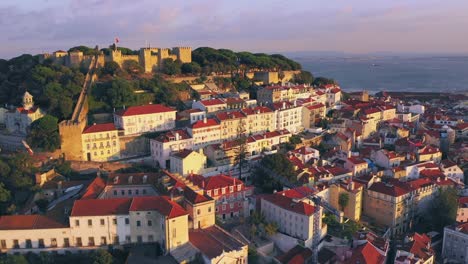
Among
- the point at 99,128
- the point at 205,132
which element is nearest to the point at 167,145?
the point at 205,132

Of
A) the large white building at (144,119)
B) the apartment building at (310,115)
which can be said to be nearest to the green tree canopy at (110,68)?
the large white building at (144,119)

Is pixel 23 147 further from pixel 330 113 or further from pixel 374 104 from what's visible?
pixel 374 104

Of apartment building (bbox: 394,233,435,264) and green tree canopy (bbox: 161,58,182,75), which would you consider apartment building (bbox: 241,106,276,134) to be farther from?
apartment building (bbox: 394,233,435,264)

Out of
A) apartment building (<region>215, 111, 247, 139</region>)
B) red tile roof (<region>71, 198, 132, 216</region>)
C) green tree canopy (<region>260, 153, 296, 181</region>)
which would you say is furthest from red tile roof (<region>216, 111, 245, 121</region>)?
red tile roof (<region>71, 198, 132, 216</region>)

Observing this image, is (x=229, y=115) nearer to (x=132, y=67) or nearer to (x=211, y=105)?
(x=211, y=105)

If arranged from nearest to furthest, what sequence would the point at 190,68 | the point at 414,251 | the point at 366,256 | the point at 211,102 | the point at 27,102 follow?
1. the point at 366,256
2. the point at 414,251
3. the point at 27,102
4. the point at 211,102
5. the point at 190,68

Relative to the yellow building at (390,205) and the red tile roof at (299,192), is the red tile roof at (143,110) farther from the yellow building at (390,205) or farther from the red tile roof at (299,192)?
the yellow building at (390,205)
